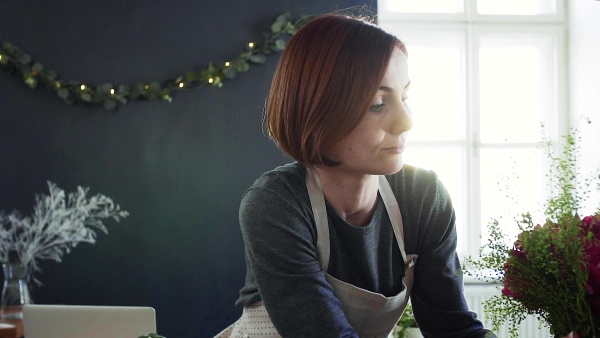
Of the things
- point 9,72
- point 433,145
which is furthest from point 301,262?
point 433,145

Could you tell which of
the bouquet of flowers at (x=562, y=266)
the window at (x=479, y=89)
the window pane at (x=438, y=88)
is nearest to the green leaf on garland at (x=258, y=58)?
the window at (x=479, y=89)

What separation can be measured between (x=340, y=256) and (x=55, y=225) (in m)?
2.37

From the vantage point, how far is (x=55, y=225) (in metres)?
3.43

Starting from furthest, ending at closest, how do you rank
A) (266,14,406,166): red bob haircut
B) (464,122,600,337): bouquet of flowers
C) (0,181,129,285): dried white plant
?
1. (0,181,129,285): dried white plant
2. (266,14,406,166): red bob haircut
3. (464,122,600,337): bouquet of flowers

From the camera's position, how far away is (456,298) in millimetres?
1384

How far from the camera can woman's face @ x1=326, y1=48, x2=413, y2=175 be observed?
1254mm

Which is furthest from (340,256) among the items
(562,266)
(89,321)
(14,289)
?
(14,289)

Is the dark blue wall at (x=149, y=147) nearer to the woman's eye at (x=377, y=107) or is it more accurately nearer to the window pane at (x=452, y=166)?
the window pane at (x=452, y=166)

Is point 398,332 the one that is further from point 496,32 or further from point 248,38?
point 496,32

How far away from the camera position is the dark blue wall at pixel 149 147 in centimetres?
383

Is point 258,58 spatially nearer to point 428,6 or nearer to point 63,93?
point 63,93

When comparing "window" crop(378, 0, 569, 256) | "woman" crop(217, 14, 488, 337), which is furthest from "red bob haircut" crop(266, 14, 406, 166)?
"window" crop(378, 0, 569, 256)

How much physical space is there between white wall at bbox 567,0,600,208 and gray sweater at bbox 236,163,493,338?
2.83m

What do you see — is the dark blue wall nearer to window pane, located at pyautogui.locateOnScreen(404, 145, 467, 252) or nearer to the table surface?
the table surface
